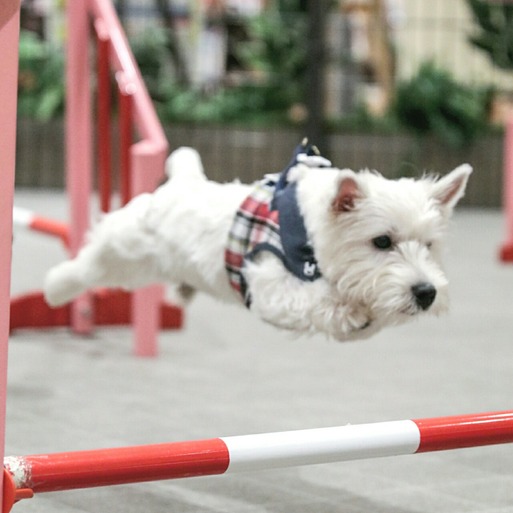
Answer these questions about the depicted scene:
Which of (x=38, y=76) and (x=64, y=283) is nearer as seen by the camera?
(x=64, y=283)

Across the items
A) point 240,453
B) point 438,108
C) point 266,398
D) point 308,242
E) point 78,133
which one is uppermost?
point 438,108

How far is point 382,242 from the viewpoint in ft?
6.78

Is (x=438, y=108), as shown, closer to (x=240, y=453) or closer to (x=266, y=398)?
(x=266, y=398)

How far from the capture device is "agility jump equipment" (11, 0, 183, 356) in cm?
360

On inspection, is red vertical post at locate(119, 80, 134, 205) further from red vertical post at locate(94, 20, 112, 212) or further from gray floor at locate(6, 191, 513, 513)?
gray floor at locate(6, 191, 513, 513)

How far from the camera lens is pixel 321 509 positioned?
7.33 feet

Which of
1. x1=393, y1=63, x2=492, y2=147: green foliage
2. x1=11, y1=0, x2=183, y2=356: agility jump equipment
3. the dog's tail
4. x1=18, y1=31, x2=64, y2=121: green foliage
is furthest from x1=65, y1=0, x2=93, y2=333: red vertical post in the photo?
x1=393, y1=63, x2=492, y2=147: green foliage

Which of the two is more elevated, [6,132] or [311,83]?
[311,83]

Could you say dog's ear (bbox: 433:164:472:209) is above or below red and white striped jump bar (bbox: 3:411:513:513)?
above

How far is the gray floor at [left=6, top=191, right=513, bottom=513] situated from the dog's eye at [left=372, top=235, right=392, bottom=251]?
367 mm

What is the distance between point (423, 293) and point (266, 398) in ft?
4.10

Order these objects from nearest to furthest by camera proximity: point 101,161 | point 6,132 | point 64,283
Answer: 1. point 6,132
2. point 64,283
3. point 101,161

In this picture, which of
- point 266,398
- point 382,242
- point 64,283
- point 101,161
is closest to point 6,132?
point 382,242

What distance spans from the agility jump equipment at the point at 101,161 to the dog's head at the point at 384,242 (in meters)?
1.54
